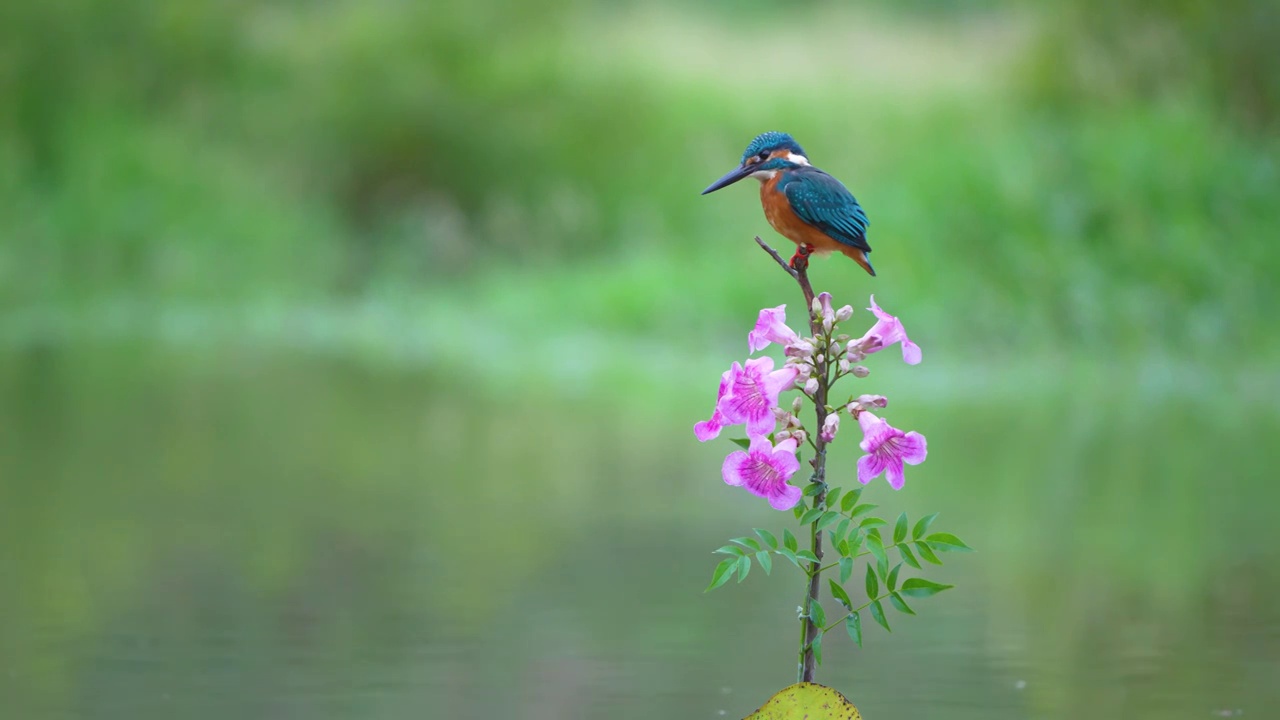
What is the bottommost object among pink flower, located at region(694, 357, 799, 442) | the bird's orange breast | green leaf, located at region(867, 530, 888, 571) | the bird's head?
green leaf, located at region(867, 530, 888, 571)

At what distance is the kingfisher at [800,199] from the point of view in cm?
270

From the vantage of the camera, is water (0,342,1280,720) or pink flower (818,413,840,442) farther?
water (0,342,1280,720)

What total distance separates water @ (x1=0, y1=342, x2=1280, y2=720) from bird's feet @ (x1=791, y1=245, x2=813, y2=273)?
3.29 feet

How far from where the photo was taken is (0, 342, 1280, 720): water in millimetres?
3602

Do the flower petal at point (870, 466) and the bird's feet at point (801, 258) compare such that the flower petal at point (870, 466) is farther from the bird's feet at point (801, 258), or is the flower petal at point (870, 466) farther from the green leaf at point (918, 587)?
the bird's feet at point (801, 258)

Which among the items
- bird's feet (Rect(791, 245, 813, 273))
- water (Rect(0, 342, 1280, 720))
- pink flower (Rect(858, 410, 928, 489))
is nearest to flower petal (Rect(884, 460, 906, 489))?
pink flower (Rect(858, 410, 928, 489))

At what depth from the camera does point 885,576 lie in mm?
2531

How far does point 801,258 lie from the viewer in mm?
2721

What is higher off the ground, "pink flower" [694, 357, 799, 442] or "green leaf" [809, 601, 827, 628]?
"pink flower" [694, 357, 799, 442]

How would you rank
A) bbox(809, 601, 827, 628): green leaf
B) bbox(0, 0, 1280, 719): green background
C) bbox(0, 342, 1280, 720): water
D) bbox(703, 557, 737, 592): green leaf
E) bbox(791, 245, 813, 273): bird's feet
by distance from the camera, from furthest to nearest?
bbox(0, 0, 1280, 719): green background, bbox(0, 342, 1280, 720): water, bbox(791, 245, 813, 273): bird's feet, bbox(809, 601, 827, 628): green leaf, bbox(703, 557, 737, 592): green leaf

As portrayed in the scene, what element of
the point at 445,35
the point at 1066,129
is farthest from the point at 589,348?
the point at 445,35

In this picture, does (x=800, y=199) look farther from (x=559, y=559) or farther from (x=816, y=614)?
(x=559, y=559)

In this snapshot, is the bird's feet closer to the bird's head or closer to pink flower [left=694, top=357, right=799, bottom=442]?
the bird's head

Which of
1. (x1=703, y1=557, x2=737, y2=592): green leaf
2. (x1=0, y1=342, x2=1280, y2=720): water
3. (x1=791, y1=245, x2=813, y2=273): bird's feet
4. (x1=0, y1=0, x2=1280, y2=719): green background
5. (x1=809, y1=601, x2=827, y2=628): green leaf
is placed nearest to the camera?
(x1=703, y1=557, x2=737, y2=592): green leaf
